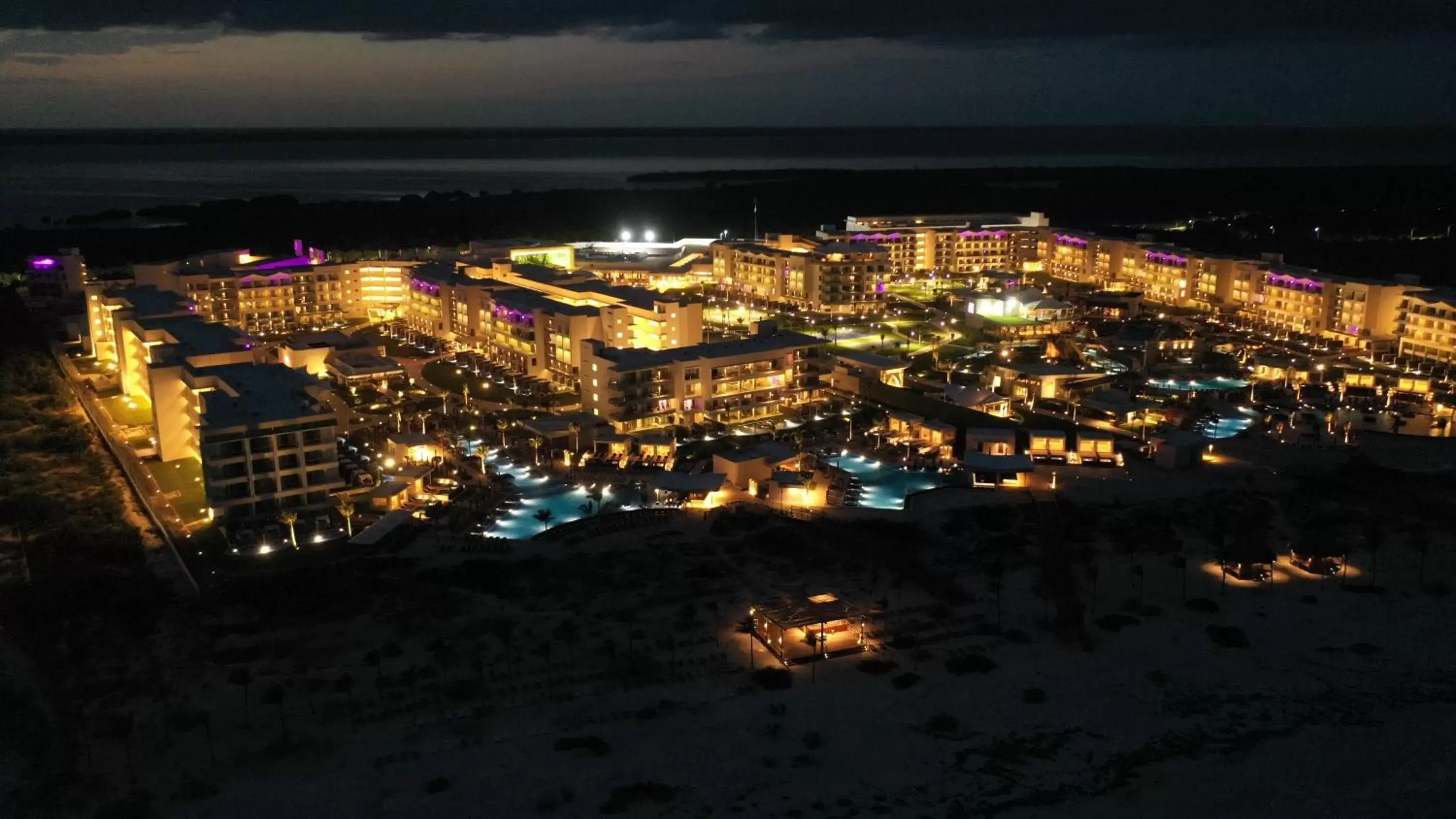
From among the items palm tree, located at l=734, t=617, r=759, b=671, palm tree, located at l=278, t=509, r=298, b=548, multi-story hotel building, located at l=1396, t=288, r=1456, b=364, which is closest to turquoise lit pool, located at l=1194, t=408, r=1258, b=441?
multi-story hotel building, located at l=1396, t=288, r=1456, b=364

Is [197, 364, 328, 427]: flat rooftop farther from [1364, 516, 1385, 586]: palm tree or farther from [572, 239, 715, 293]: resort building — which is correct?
[572, 239, 715, 293]: resort building

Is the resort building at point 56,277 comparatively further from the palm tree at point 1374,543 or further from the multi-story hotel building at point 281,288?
the palm tree at point 1374,543

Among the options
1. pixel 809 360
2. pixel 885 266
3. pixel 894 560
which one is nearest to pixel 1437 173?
pixel 885 266

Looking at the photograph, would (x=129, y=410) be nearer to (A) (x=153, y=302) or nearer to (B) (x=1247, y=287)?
(A) (x=153, y=302)

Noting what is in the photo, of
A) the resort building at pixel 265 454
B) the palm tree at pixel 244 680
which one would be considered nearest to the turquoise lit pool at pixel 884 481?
the resort building at pixel 265 454

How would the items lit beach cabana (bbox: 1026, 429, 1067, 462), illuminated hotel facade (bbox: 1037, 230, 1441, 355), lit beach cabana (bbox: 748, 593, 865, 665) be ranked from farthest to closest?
illuminated hotel facade (bbox: 1037, 230, 1441, 355)
lit beach cabana (bbox: 1026, 429, 1067, 462)
lit beach cabana (bbox: 748, 593, 865, 665)

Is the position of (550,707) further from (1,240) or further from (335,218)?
(335,218)

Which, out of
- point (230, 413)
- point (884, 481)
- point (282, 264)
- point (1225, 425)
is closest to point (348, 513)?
point (230, 413)
